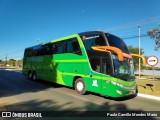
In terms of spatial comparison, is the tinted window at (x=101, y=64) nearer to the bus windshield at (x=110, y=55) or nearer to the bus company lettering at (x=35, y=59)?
the bus windshield at (x=110, y=55)

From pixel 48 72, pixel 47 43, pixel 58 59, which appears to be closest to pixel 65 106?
pixel 58 59

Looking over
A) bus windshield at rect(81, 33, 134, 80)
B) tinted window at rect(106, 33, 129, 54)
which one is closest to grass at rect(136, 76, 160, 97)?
bus windshield at rect(81, 33, 134, 80)

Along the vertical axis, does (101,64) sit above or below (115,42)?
below

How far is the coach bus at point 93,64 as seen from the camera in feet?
34.9

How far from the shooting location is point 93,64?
39.0 ft

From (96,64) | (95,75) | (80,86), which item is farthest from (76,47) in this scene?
(95,75)

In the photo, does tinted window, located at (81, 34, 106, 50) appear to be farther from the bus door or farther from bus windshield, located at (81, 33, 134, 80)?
the bus door

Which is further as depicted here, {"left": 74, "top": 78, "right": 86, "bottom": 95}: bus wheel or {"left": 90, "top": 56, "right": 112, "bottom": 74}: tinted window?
{"left": 74, "top": 78, "right": 86, "bottom": 95}: bus wheel

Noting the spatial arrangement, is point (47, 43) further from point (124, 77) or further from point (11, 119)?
point (11, 119)

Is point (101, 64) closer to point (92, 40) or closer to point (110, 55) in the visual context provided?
point (110, 55)

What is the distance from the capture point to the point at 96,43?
1185 centimetres

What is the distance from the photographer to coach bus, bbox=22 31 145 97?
1065cm

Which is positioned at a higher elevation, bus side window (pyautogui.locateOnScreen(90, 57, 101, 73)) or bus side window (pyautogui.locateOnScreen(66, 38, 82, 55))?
bus side window (pyautogui.locateOnScreen(66, 38, 82, 55))

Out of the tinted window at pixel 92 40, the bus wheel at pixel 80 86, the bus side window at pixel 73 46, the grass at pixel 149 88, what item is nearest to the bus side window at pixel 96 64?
the tinted window at pixel 92 40
